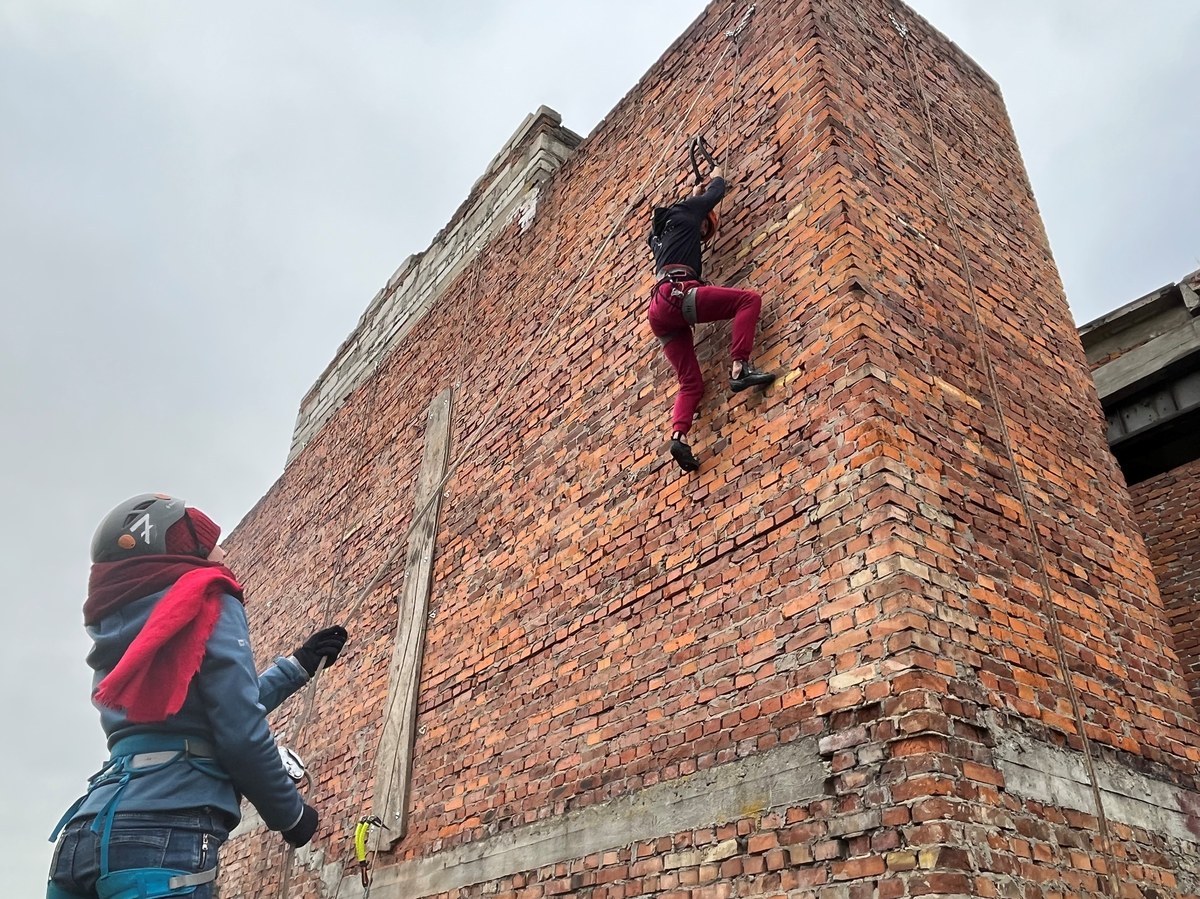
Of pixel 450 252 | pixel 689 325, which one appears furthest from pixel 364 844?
pixel 450 252

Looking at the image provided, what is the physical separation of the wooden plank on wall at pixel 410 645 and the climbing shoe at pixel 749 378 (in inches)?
129

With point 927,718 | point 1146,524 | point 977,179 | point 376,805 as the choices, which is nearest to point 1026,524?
point 927,718

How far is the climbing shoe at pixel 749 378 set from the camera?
416 centimetres

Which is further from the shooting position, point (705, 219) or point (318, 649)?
point (705, 219)

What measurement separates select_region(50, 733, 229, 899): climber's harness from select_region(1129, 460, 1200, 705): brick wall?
8659 mm

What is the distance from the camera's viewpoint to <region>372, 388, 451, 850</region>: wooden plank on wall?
5.82m

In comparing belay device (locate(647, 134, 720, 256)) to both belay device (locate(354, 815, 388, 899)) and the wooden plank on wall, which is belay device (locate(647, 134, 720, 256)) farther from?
belay device (locate(354, 815, 388, 899))

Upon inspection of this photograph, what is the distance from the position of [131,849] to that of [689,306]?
322cm

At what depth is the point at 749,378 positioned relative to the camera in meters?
4.18

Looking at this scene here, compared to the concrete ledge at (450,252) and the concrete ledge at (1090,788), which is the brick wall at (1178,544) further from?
the concrete ledge at (450,252)

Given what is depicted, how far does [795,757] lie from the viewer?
339 cm

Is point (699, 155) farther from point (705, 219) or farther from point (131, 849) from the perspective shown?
point (131, 849)

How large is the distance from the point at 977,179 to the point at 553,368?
291 centimetres

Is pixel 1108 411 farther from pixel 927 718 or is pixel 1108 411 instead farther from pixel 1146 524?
pixel 927 718
